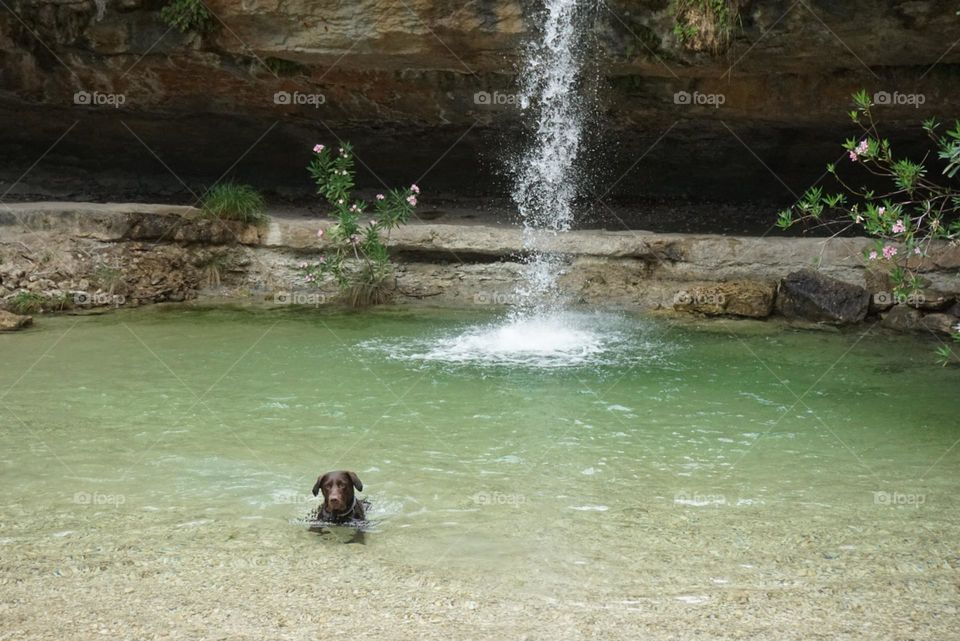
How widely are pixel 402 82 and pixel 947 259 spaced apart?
5.95 meters

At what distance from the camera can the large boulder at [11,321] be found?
880 cm

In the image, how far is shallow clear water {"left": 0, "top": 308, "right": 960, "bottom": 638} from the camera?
4.19 metres

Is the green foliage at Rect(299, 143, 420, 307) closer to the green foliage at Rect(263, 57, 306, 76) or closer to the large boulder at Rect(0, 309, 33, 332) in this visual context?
the green foliage at Rect(263, 57, 306, 76)

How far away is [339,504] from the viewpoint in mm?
4363

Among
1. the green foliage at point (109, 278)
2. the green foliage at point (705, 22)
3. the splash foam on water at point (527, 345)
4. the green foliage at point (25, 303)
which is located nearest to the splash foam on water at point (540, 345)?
the splash foam on water at point (527, 345)

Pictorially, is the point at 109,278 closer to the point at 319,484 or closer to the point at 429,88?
the point at 429,88

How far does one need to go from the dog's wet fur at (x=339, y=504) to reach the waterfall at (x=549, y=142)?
18.0ft

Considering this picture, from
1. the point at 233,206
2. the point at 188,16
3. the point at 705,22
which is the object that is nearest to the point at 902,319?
the point at 705,22

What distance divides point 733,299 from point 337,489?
625 cm

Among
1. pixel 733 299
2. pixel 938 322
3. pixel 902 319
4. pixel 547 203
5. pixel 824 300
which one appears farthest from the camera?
pixel 547 203

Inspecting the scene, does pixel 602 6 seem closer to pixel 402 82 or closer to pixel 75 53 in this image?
pixel 402 82

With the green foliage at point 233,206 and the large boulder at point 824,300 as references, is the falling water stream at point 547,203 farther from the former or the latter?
the green foliage at point 233,206

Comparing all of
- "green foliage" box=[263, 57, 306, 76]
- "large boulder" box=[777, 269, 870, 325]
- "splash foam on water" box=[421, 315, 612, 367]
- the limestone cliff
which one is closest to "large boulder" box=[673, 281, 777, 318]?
"large boulder" box=[777, 269, 870, 325]

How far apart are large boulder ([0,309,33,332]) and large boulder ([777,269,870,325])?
6.84 metres
